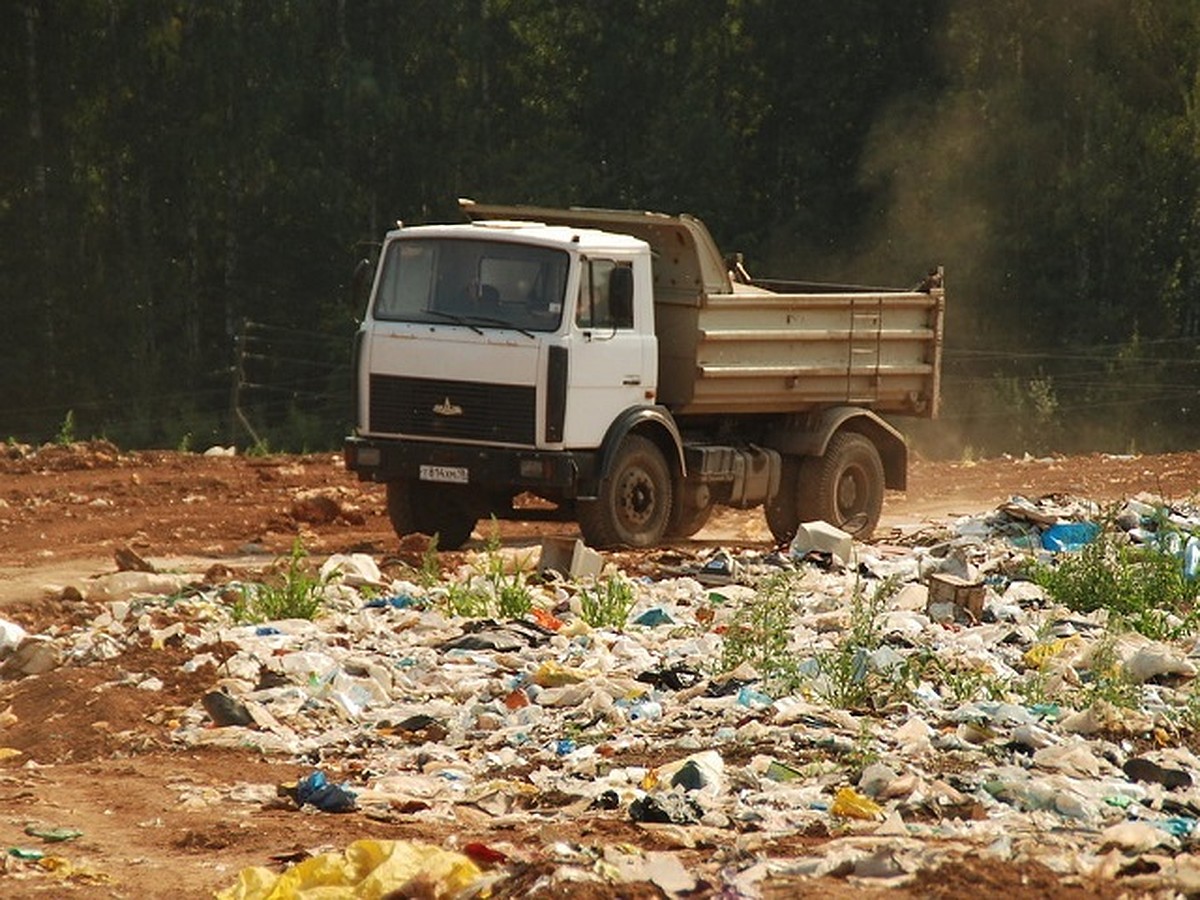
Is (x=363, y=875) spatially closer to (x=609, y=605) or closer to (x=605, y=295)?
(x=609, y=605)

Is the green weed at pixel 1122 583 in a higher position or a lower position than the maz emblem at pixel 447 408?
lower

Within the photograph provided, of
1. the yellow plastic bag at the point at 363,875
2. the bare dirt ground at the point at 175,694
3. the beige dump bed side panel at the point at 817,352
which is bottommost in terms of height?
the bare dirt ground at the point at 175,694

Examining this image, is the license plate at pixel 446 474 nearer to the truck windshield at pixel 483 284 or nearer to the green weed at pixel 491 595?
the truck windshield at pixel 483 284

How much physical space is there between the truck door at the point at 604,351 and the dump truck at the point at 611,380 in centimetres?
2

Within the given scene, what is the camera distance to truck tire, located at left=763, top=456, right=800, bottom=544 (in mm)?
18828

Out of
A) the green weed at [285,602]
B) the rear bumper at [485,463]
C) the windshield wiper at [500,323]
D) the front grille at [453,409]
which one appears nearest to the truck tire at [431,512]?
the rear bumper at [485,463]

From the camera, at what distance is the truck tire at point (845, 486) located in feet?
61.2

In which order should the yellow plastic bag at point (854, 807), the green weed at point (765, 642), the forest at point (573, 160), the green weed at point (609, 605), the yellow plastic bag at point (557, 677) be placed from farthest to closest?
the forest at point (573, 160) → the green weed at point (609, 605) → the yellow plastic bag at point (557, 677) → the green weed at point (765, 642) → the yellow plastic bag at point (854, 807)

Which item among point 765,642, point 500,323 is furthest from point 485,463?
point 765,642

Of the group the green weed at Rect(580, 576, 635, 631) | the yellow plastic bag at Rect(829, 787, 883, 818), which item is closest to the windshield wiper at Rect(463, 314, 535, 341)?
the green weed at Rect(580, 576, 635, 631)

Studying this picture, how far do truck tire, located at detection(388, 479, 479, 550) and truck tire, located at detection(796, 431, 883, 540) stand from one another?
102 inches

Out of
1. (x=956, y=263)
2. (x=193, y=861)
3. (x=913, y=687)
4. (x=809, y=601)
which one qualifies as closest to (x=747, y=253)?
(x=956, y=263)

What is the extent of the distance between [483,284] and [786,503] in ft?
11.7

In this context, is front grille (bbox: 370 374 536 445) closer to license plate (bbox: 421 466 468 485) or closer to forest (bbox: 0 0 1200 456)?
license plate (bbox: 421 466 468 485)
